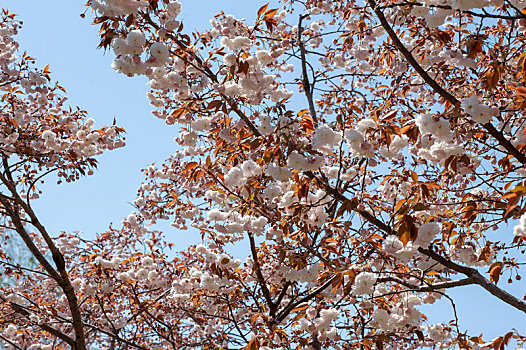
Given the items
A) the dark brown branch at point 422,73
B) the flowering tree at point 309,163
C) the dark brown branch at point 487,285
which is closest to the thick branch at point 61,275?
the flowering tree at point 309,163

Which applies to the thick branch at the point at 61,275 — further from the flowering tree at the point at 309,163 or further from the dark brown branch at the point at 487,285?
the dark brown branch at the point at 487,285

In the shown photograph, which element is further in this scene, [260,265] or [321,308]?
[260,265]

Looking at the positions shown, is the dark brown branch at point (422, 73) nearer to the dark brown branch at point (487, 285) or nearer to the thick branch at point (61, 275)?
the dark brown branch at point (487, 285)

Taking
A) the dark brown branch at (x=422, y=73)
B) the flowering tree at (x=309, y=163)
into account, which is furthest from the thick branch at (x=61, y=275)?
the dark brown branch at (x=422, y=73)

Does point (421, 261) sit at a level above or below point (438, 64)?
below

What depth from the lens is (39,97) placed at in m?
5.29

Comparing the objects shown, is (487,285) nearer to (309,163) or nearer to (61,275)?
(309,163)

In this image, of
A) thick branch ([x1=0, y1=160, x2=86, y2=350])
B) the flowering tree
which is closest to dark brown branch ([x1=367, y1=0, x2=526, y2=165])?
the flowering tree

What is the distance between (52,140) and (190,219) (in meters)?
2.09

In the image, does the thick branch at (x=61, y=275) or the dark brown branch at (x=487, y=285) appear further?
the thick branch at (x=61, y=275)

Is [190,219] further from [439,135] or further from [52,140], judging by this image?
[439,135]

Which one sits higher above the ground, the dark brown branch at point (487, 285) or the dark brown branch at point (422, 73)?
the dark brown branch at point (422, 73)

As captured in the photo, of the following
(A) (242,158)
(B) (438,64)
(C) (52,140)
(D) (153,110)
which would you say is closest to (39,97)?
(C) (52,140)

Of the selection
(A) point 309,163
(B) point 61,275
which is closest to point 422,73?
(A) point 309,163
